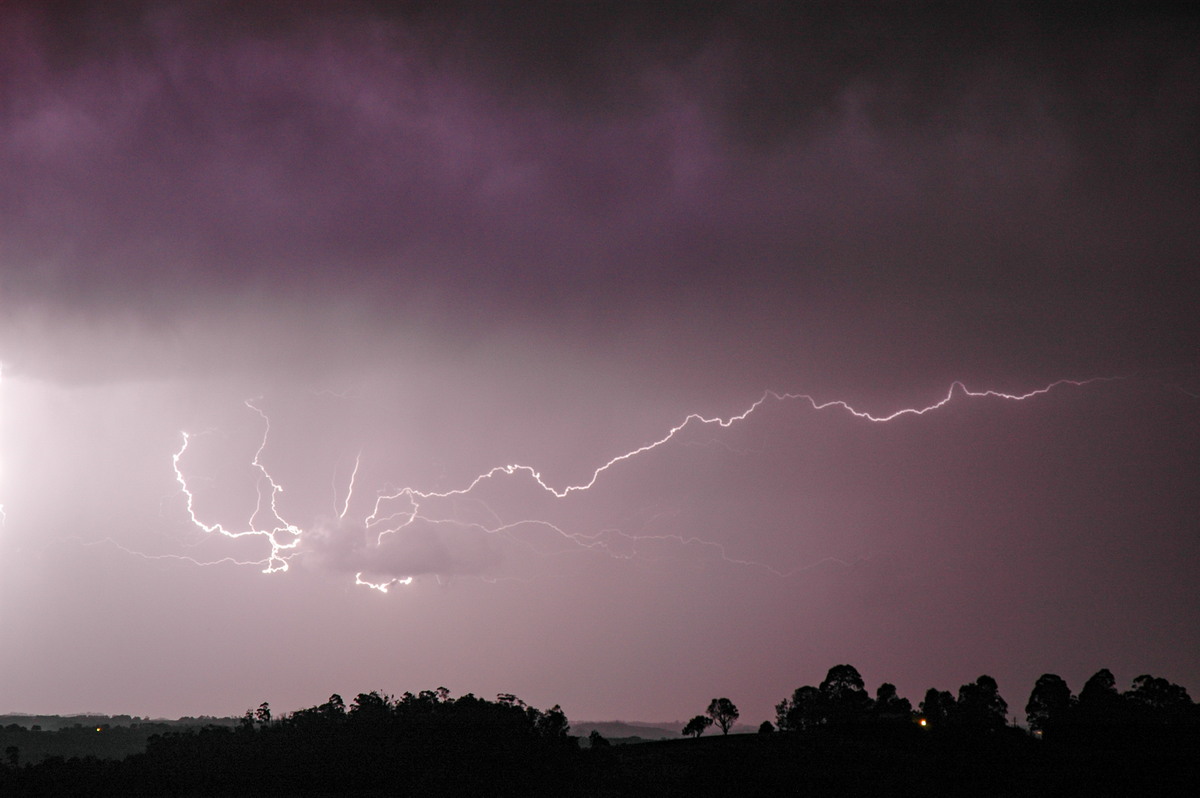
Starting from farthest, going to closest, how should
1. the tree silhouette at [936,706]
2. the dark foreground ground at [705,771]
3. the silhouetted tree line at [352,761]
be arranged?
1. the tree silhouette at [936,706]
2. the silhouetted tree line at [352,761]
3. the dark foreground ground at [705,771]

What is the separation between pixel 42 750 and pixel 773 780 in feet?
376

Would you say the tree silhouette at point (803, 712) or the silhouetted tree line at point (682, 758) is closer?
the silhouetted tree line at point (682, 758)

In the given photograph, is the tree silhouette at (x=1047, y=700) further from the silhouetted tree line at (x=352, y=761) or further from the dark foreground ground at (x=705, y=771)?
the silhouetted tree line at (x=352, y=761)

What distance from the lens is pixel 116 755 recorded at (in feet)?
422

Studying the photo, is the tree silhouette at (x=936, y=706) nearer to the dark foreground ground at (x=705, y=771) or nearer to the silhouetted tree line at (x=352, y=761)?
the dark foreground ground at (x=705, y=771)

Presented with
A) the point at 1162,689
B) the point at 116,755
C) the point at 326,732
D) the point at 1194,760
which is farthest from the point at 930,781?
the point at 116,755

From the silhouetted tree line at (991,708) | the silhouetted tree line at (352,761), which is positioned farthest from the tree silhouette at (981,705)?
the silhouetted tree line at (352,761)

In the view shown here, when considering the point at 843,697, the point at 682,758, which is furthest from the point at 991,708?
the point at 682,758

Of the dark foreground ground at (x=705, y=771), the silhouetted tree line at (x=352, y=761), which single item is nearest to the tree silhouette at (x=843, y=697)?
the dark foreground ground at (x=705, y=771)

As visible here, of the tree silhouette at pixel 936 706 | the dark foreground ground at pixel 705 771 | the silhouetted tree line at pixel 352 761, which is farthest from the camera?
the tree silhouette at pixel 936 706

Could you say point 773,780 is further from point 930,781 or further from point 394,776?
point 394,776

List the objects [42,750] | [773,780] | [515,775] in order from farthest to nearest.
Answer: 1. [42,750]
2. [515,775]
3. [773,780]

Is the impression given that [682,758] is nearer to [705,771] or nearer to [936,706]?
[705,771]

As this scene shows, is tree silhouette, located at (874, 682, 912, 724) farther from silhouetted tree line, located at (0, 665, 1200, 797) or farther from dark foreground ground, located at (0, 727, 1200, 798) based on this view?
dark foreground ground, located at (0, 727, 1200, 798)
